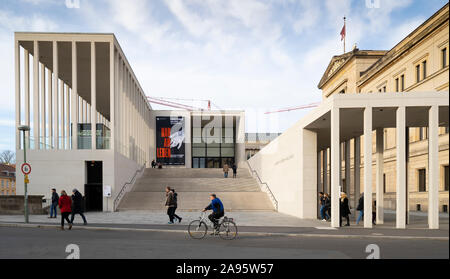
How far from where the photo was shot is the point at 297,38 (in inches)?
152

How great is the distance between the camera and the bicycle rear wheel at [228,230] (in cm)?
1274

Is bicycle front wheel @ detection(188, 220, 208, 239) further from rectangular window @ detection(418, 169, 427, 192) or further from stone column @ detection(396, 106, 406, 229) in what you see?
rectangular window @ detection(418, 169, 427, 192)

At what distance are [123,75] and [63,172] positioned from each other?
419 inches

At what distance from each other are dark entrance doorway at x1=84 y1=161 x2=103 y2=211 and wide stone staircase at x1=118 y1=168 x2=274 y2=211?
1.55 m

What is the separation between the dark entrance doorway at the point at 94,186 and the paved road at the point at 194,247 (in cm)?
1409

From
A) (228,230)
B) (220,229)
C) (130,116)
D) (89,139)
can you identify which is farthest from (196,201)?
(228,230)

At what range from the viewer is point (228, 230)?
1273 cm

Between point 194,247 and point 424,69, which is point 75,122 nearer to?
point 194,247

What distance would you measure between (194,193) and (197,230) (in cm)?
1838

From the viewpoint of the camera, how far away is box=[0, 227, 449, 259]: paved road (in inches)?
359

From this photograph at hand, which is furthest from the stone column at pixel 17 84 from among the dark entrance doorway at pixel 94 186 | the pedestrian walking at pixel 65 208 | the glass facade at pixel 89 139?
the pedestrian walking at pixel 65 208

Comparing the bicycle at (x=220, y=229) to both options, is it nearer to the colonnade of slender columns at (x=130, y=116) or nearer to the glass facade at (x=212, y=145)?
the colonnade of slender columns at (x=130, y=116)

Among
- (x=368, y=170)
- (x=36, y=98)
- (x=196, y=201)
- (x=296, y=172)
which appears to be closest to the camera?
(x=368, y=170)

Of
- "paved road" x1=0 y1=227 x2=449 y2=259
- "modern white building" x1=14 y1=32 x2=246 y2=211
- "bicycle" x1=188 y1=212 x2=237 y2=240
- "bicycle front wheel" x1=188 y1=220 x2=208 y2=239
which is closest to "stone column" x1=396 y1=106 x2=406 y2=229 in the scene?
"paved road" x1=0 y1=227 x2=449 y2=259
